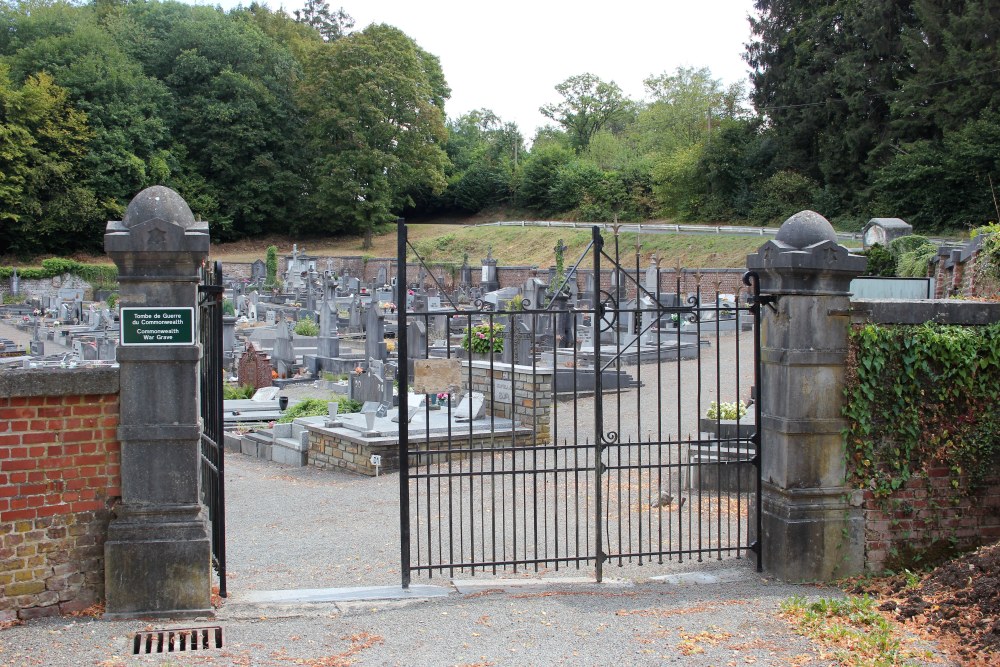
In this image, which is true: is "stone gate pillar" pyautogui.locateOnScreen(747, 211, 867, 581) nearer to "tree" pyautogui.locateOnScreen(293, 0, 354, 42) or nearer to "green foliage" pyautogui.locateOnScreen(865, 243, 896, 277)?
"green foliage" pyautogui.locateOnScreen(865, 243, 896, 277)

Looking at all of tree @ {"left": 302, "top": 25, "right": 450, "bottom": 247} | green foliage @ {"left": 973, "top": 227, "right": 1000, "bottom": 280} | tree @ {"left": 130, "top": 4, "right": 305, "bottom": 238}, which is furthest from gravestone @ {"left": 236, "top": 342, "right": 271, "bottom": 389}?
tree @ {"left": 130, "top": 4, "right": 305, "bottom": 238}

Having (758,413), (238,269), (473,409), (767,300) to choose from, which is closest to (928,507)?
(758,413)

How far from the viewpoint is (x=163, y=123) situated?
179 ft

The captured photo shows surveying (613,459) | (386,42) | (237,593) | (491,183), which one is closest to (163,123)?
(386,42)

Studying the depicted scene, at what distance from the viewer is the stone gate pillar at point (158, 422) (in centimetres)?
530

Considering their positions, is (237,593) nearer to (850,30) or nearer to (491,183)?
(850,30)

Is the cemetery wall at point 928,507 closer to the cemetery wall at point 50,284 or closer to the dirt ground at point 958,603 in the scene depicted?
the dirt ground at point 958,603

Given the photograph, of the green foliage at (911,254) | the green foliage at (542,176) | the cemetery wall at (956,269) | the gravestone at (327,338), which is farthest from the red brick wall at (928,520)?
the green foliage at (542,176)

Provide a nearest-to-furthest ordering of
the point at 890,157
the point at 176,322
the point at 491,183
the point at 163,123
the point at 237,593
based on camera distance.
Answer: the point at 176,322 → the point at 237,593 → the point at 890,157 → the point at 163,123 → the point at 491,183

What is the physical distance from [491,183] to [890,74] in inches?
1224

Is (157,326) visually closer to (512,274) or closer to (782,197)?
(512,274)

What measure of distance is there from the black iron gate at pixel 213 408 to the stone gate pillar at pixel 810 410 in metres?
3.82

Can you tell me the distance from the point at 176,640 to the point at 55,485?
1.15 metres

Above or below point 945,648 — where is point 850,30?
above
